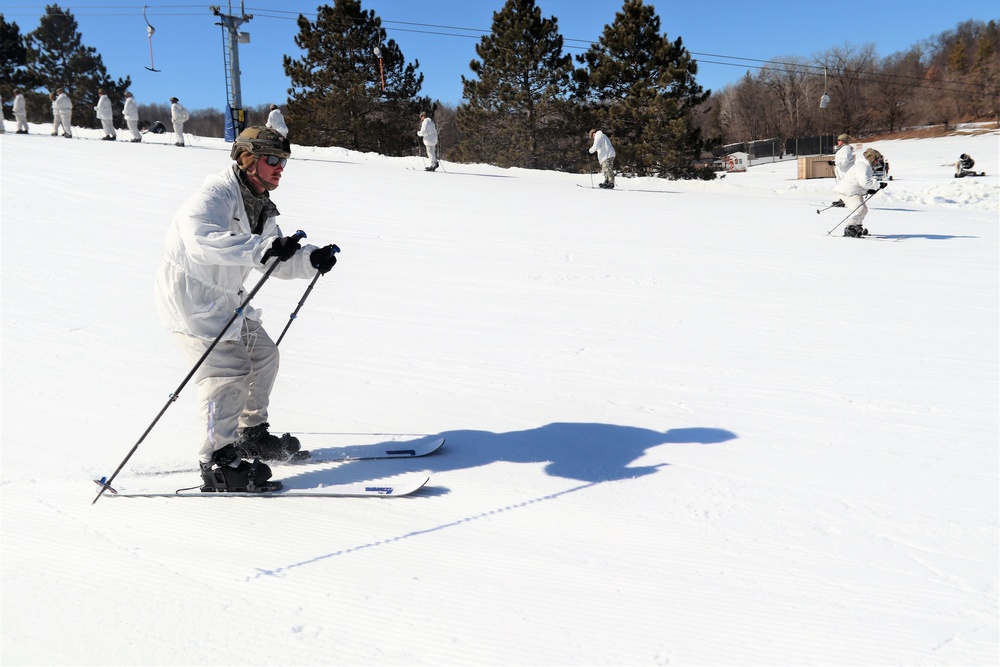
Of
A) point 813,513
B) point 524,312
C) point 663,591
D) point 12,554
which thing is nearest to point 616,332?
point 524,312

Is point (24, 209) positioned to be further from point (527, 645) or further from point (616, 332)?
point (527, 645)

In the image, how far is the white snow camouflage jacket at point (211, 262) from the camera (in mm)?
3174

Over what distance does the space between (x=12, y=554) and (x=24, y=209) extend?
415 inches

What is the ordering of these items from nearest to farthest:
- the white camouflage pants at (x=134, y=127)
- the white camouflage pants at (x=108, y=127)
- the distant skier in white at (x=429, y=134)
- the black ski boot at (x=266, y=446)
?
the black ski boot at (x=266, y=446) → the distant skier in white at (x=429, y=134) → the white camouflage pants at (x=134, y=127) → the white camouflage pants at (x=108, y=127)

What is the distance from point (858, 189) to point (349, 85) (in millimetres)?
28608

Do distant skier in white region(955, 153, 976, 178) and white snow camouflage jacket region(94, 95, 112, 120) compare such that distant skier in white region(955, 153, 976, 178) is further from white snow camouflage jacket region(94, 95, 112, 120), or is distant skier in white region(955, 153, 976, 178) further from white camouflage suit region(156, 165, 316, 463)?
white camouflage suit region(156, 165, 316, 463)

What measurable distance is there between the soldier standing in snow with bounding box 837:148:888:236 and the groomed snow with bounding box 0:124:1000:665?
1.81 m

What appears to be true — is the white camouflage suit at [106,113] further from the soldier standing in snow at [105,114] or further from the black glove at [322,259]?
the black glove at [322,259]

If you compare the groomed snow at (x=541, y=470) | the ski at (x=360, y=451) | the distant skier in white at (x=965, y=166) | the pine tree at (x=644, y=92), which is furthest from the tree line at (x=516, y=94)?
the ski at (x=360, y=451)

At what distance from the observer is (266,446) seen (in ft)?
12.6

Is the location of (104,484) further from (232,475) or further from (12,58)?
(12,58)

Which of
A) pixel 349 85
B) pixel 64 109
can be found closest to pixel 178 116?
pixel 64 109

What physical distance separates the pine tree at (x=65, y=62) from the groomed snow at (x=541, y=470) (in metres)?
47.4

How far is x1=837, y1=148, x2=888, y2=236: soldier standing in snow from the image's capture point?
436 inches
